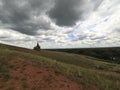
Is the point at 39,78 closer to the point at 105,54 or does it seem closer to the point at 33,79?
the point at 33,79

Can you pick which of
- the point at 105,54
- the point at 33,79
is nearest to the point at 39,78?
the point at 33,79

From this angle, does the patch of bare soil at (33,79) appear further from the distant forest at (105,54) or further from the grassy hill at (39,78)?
the distant forest at (105,54)

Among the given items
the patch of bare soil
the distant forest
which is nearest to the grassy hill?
the patch of bare soil

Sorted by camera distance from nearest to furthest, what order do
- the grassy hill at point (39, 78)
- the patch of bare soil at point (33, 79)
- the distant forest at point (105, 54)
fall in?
the patch of bare soil at point (33, 79) < the grassy hill at point (39, 78) < the distant forest at point (105, 54)

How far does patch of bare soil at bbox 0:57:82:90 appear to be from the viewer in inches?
518

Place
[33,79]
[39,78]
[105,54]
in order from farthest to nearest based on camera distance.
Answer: [105,54]
[39,78]
[33,79]

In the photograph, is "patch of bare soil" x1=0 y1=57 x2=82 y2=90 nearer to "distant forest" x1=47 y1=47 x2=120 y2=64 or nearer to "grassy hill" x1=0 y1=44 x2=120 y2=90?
"grassy hill" x1=0 y1=44 x2=120 y2=90

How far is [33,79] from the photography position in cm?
1442

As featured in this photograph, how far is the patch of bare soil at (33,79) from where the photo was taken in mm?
13148

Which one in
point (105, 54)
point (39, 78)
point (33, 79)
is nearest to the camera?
point (33, 79)

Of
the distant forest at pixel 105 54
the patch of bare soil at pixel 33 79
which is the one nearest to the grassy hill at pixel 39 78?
the patch of bare soil at pixel 33 79

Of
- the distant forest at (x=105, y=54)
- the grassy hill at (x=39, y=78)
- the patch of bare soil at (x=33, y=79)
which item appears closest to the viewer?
the patch of bare soil at (x=33, y=79)

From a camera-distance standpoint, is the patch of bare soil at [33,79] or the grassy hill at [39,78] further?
the grassy hill at [39,78]

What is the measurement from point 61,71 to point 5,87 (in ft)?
21.1
